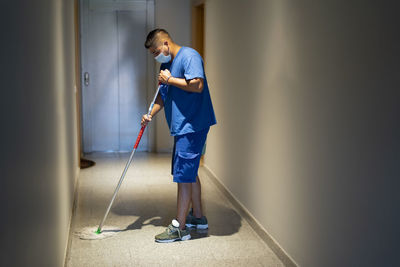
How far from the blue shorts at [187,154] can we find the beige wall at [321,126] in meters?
0.46

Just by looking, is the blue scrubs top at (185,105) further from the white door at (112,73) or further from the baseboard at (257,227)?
the white door at (112,73)

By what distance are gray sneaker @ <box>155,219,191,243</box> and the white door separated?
355cm

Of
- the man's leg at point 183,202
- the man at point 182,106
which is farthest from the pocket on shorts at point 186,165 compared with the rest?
the man's leg at point 183,202

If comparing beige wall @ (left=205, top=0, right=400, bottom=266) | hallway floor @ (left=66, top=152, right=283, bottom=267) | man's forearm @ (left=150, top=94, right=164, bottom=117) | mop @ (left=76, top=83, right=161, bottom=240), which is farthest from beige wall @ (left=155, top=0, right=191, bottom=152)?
mop @ (left=76, top=83, right=161, bottom=240)

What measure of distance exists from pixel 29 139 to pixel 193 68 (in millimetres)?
1559

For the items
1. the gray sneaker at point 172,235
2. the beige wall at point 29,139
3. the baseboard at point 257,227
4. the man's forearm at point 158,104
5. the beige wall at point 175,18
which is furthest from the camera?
the beige wall at point 175,18

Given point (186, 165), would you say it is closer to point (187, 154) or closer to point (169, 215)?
point (187, 154)

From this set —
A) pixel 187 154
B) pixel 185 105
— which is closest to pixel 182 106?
pixel 185 105

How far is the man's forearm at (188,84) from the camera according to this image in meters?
2.94

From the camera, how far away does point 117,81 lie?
6539mm

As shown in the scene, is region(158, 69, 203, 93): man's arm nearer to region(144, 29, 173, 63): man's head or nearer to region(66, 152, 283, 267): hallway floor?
region(144, 29, 173, 63): man's head

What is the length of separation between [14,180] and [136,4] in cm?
552

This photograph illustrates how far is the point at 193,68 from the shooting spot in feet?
9.70

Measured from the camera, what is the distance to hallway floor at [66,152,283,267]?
2.88 m
